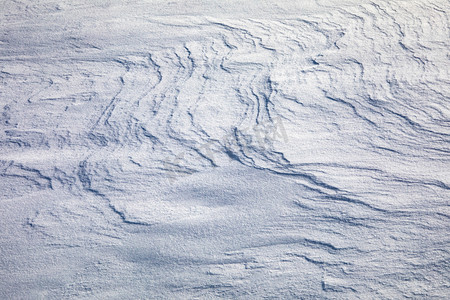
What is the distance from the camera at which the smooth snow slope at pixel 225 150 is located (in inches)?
43.0

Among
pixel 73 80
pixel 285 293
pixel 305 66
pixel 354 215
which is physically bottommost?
pixel 285 293

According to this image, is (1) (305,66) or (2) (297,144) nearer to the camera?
(2) (297,144)

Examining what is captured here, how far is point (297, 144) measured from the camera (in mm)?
1402

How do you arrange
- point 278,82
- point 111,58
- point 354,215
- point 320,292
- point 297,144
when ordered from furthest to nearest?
point 111,58 < point 278,82 < point 297,144 < point 354,215 < point 320,292

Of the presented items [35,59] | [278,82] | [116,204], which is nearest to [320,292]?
[116,204]

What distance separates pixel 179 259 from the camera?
44.0 inches

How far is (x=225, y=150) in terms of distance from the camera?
4.60ft

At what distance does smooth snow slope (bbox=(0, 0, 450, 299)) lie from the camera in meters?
1.09

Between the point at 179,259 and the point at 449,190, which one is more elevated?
the point at 449,190

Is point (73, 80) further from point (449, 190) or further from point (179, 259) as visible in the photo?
point (449, 190)

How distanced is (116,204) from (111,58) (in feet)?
2.43

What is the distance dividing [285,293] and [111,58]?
117 cm

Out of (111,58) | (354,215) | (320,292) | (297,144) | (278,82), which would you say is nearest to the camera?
(320,292)

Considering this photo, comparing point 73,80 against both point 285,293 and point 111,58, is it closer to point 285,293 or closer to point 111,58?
point 111,58
